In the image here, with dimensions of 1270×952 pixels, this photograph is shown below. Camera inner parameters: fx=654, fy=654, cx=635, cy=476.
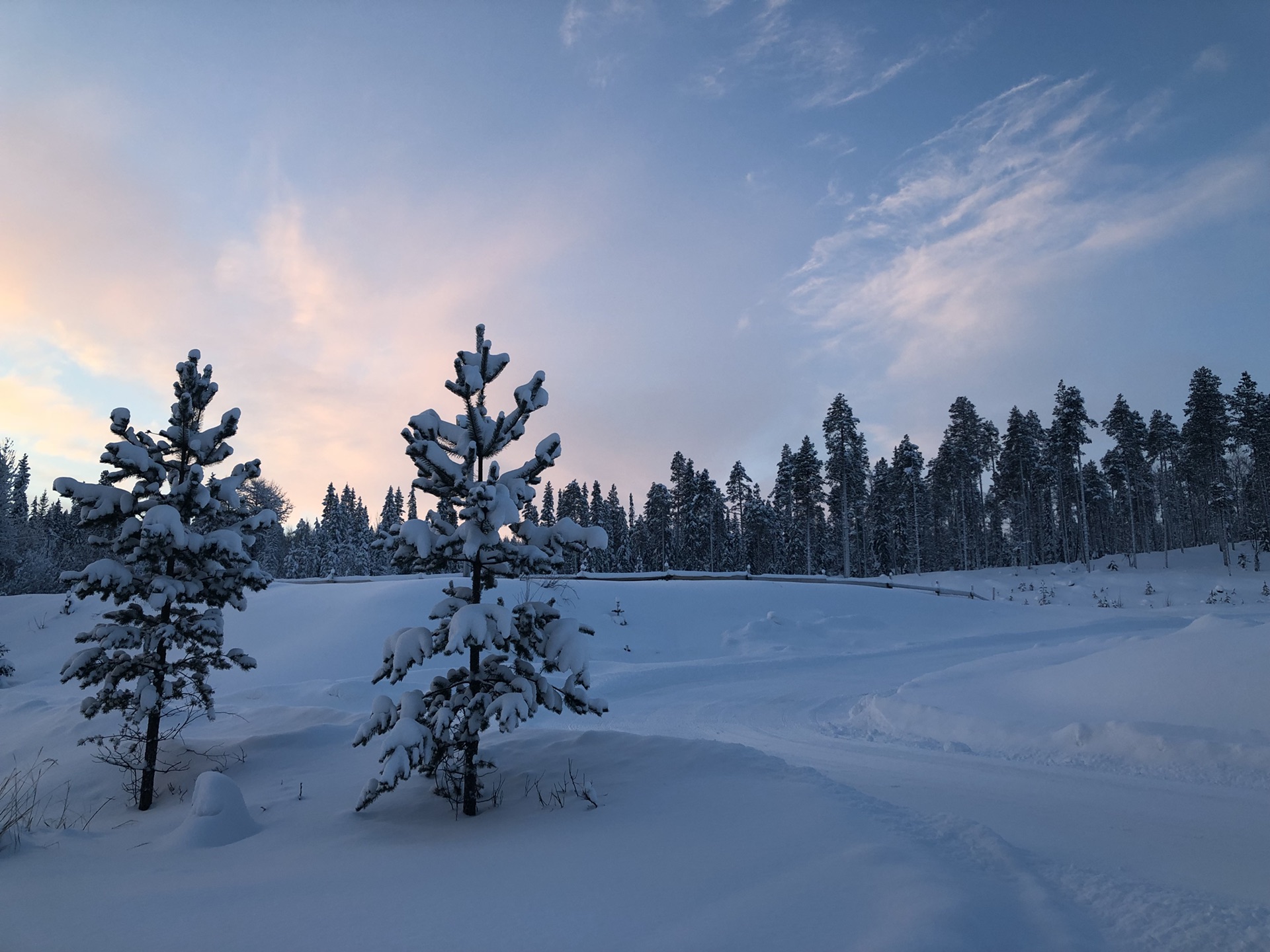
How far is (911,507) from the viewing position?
68.1 m

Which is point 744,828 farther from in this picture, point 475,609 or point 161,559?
point 161,559

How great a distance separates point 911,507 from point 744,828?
6862 centimetres

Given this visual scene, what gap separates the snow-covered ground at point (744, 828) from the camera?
13.2ft

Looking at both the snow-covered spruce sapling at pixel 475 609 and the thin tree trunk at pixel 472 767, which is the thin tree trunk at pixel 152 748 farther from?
the thin tree trunk at pixel 472 767

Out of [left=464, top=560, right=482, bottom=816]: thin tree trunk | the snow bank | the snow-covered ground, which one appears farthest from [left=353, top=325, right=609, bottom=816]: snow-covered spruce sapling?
the snow bank

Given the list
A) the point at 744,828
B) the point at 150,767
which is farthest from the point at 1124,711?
the point at 150,767

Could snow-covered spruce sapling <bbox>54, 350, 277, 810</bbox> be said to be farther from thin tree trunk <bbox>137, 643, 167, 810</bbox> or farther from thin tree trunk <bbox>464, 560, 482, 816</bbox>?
thin tree trunk <bbox>464, 560, 482, 816</bbox>

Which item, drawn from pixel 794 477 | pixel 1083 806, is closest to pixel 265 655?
pixel 1083 806

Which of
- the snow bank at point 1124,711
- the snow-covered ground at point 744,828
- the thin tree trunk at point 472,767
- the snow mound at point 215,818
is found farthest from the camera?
the snow bank at point 1124,711

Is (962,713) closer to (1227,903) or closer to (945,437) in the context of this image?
(1227,903)

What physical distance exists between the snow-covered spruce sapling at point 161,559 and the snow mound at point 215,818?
2.72m

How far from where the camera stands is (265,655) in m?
22.2

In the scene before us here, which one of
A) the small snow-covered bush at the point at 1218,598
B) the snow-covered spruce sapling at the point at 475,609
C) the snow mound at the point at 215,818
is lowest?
the small snow-covered bush at the point at 1218,598

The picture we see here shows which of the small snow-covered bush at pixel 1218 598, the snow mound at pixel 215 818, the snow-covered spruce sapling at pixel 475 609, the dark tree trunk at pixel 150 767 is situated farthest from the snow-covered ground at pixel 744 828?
the small snow-covered bush at pixel 1218 598
